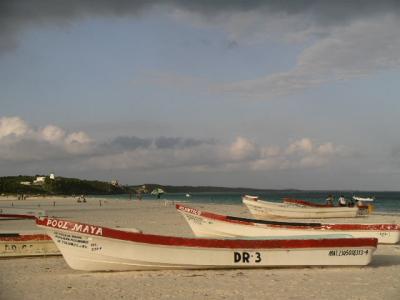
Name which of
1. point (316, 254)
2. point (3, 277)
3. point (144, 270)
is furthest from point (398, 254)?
point (3, 277)

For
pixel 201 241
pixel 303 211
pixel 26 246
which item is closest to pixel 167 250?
pixel 201 241

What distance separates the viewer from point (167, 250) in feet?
37.2

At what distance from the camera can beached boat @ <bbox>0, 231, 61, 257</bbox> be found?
13562 millimetres

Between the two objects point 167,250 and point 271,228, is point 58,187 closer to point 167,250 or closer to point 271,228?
point 271,228

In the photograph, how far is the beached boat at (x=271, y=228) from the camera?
52.4 ft

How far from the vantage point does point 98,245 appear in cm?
1117

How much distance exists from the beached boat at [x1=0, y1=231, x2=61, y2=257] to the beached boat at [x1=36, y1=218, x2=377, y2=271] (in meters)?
2.72

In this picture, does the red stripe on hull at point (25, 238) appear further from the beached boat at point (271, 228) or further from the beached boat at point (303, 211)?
the beached boat at point (303, 211)

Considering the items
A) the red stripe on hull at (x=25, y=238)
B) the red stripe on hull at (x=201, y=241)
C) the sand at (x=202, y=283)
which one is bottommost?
the sand at (x=202, y=283)

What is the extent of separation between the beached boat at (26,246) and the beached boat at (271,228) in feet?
16.6

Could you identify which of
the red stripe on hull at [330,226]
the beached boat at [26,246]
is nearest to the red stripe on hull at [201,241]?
the beached boat at [26,246]

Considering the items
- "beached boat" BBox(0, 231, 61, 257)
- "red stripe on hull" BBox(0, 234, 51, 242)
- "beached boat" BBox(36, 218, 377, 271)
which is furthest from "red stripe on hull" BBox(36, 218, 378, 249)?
"red stripe on hull" BBox(0, 234, 51, 242)

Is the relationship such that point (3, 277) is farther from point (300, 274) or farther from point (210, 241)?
point (300, 274)

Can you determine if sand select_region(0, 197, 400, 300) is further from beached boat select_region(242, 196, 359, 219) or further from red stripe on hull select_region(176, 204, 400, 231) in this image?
beached boat select_region(242, 196, 359, 219)
